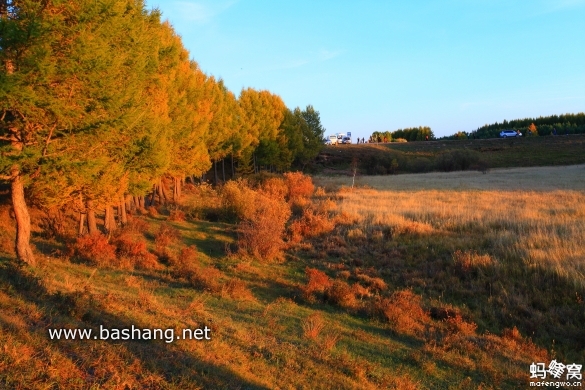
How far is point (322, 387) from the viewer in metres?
6.05

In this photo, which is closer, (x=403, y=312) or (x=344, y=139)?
(x=403, y=312)

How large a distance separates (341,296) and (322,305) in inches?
21.6

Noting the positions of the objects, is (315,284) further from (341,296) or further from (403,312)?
(403,312)

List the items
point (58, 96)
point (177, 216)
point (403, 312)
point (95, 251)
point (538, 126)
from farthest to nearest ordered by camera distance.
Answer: point (538, 126), point (177, 216), point (95, 251), point (58, 96), point (403, 312)

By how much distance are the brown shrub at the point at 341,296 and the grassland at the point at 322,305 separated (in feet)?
0.14

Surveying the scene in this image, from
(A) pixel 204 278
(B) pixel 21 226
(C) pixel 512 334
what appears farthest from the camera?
(A) pixel 204 278

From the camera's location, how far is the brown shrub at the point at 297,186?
30680 mm

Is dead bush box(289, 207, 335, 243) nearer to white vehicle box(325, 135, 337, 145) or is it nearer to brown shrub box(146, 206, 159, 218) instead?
brown shrub box(146, 206, 159, 218)

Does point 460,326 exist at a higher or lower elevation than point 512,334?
higher

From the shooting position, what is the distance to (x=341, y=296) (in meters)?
11.5

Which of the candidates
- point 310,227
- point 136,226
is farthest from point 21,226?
point 310,227

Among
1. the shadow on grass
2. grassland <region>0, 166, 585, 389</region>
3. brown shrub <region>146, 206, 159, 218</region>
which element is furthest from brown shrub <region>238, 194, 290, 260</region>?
the shadow on grass

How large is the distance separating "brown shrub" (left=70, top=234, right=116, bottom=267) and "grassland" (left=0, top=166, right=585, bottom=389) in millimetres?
275

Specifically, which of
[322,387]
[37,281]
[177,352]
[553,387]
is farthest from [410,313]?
[37,281]
